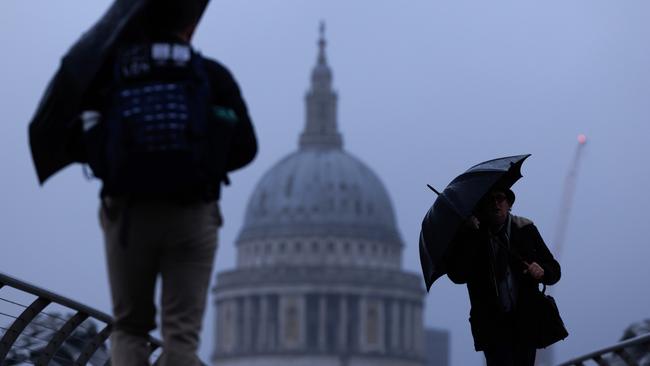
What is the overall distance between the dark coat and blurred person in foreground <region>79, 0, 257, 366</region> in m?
2.84

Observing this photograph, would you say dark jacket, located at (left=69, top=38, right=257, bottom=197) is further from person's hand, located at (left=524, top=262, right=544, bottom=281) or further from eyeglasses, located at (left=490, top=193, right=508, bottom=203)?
eyeglasses, located at (left=490, top=193, right=508, bottom=203)

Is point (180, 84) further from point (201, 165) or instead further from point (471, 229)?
point (471, 229)

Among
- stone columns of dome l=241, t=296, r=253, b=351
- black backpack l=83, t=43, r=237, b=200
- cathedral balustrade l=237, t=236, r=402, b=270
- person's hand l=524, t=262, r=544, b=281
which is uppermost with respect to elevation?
cathedral balustrade l=237, t=236, r=402, b=270

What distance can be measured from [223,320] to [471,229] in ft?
542

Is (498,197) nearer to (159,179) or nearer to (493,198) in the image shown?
(493,198)

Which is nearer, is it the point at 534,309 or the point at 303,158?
the point at 534,309

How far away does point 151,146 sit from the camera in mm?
6875

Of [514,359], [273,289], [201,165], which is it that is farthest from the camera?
[273,289]

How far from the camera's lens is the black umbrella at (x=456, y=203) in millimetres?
9875

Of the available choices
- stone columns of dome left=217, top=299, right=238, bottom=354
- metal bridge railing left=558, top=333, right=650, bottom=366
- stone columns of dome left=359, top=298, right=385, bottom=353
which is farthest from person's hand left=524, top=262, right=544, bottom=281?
stone columns of dome left=217, top=299, right=238, bottom=354

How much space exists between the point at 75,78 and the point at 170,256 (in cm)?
84

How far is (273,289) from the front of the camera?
558 ft

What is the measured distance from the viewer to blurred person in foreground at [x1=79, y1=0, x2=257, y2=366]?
22.6ft

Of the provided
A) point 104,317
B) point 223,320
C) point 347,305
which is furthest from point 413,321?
point 104,317
